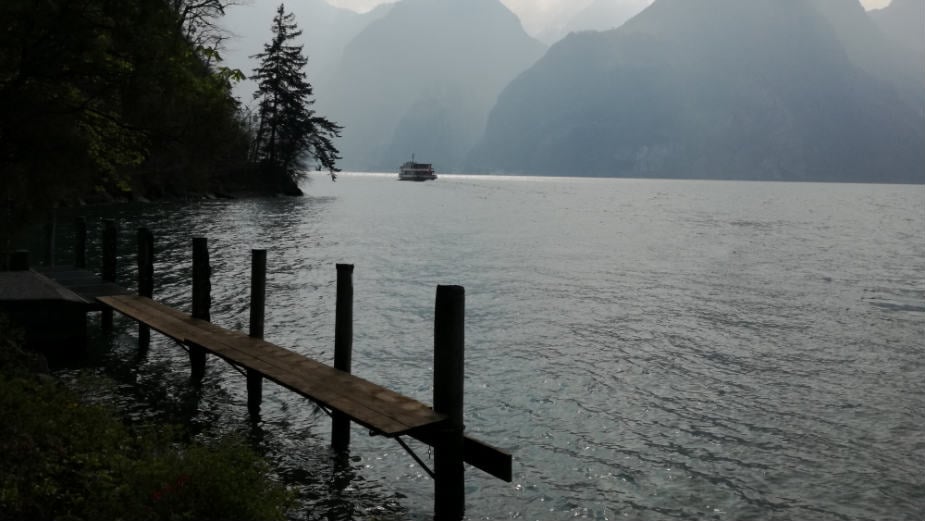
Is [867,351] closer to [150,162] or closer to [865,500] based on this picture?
[865,500]

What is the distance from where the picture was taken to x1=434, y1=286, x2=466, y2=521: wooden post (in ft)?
24.1

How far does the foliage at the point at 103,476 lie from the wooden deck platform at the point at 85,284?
23.0 ft

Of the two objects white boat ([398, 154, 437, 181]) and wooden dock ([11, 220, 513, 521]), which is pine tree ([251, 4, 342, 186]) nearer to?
wooden dock ([11, 220, 513, 521])

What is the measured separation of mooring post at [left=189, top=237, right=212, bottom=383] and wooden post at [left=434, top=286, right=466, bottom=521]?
597 cm

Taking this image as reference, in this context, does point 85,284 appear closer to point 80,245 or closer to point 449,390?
point 80,245

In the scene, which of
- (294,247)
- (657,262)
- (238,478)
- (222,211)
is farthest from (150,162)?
(238,478)

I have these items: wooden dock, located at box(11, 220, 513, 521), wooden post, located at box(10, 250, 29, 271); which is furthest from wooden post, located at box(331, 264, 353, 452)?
wooden post, located at box(10, 250, 29, 271)

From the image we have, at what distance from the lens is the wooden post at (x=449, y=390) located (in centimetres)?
733

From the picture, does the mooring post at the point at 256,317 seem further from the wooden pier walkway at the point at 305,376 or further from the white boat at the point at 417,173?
the white boat at the point at 417,173

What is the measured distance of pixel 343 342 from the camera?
32.4 ft

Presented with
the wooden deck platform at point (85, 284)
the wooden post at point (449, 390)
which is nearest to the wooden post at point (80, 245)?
the wooden deck platform at point (85, 284)

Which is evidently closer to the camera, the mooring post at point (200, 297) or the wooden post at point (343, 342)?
the wooden post at point (343, 342)

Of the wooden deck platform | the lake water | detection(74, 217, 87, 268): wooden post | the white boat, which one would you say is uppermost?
the white boat

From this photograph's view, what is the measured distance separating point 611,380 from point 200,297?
25.8 ft
